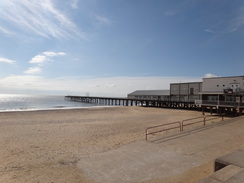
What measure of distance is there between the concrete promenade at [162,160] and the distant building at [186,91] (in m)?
29.7

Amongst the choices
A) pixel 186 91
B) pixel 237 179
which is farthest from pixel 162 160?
pixel 186 91

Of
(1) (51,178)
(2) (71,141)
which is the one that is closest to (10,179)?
(1) (51,178)

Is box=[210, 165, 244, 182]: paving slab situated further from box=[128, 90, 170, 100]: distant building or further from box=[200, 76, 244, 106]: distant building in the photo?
box=[128, 90, 170, 100]: distant building

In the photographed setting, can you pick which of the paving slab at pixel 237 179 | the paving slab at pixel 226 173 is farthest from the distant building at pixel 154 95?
the paving slab at pixel 237 179

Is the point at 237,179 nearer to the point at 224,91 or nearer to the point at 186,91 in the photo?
the point at 224,91

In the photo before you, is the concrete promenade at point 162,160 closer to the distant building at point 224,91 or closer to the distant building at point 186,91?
the distant building at point 224,91

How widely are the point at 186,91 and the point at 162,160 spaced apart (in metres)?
36.2

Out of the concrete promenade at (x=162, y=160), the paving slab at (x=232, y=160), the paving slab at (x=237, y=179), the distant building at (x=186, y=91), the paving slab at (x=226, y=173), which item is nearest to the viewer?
the paving slab at (x=237, y=179)

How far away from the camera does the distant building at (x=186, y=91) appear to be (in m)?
37.8

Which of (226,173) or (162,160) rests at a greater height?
(226,173)

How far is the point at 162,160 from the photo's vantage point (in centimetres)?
675

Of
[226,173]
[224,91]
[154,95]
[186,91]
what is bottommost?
[226,173]

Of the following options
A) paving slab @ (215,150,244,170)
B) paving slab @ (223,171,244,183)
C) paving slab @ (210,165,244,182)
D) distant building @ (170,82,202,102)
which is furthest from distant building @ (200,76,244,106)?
paving slab @ (223,171,244,183)

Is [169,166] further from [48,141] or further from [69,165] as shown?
[48,141]
